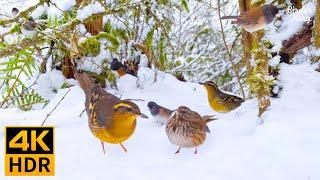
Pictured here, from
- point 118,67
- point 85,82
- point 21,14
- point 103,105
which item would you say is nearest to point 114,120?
point 103,105

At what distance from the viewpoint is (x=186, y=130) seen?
3.39m

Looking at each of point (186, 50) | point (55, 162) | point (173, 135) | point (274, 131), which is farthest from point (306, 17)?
point (186, 50)

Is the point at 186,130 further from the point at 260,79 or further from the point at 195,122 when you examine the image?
the point at 260,79

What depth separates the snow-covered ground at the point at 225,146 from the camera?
2969 millimetres

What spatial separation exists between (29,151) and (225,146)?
4.02 feet

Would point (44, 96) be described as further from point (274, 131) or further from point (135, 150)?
point (274, 131)

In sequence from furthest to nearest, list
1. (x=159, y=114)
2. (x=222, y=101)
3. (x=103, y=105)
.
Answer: (x=222, y=101) → (x=159, y=114) → (x=103, y=105)

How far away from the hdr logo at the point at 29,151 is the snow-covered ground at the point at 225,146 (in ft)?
0.20

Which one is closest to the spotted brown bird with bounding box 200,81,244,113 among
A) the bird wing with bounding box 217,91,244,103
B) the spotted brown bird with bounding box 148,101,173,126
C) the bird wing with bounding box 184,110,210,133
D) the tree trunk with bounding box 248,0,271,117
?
the bird wing with bounding box 217,91,244,103

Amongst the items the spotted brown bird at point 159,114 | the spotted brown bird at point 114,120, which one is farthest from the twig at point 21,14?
A: the spotted brown bird at point 159,114

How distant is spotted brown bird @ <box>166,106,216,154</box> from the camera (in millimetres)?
3369

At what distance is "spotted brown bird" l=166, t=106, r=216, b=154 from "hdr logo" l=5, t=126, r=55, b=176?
77cm

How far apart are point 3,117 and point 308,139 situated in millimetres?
2356

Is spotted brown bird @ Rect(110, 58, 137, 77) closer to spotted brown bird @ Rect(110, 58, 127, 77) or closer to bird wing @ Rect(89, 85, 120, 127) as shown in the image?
spotted brown bird @ Rect(110, 58, 127, 77)
